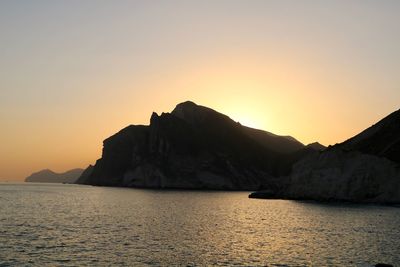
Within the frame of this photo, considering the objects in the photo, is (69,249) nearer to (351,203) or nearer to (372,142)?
(351,203)

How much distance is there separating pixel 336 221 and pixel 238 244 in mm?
35769

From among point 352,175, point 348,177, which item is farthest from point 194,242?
point 348,177

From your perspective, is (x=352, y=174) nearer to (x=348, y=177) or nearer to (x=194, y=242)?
(x=348, y=177)

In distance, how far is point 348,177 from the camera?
470 feet

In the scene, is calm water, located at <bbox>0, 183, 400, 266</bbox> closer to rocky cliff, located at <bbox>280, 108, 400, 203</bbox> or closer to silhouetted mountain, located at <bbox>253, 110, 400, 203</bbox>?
silhouetted mountain, located at <bbox>253, 110, 400, 203</bbox>

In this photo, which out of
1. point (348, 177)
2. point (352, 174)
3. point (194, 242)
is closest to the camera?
point (194, 242)

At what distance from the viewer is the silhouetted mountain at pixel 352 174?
135 metres

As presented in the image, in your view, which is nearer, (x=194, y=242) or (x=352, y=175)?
(x=194, y=242)

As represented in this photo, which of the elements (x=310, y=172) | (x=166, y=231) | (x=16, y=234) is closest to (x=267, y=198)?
(x=310, y=172)

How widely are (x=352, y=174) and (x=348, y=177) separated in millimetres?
2140

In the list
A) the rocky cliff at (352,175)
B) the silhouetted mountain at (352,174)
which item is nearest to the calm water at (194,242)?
the silhouetted mountain at (352,174)

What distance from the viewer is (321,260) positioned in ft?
153

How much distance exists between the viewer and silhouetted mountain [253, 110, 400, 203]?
135000mm

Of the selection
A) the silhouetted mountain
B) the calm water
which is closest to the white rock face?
the silhouetted mountain
